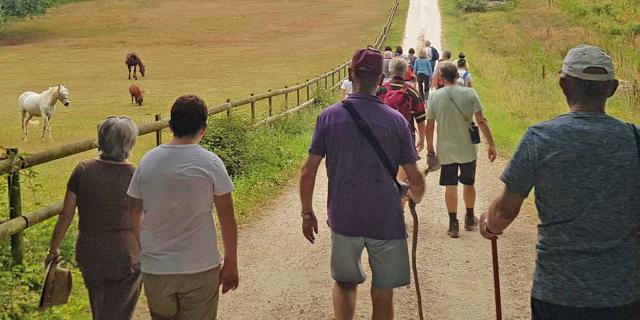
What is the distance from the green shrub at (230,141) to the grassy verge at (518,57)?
5354 millimetres

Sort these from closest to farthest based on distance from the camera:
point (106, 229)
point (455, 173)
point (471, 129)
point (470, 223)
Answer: point (106, 229), point (471, 129), point (455, 173), point (470, 223)

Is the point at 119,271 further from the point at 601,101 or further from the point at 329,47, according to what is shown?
the point at 329,47

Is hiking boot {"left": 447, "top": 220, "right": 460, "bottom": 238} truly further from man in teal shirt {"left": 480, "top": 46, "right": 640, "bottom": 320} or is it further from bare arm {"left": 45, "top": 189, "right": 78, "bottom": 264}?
man in teal shirt {"left": 480, "top": 46, "right": 640, "bottom": 320}

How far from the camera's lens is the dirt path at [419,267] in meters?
6.02

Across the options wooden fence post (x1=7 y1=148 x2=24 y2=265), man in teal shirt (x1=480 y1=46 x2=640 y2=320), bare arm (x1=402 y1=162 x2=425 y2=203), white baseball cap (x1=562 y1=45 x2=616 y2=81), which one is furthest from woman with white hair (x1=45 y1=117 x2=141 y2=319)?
white baseball cap (x1=562 y1=45 x2=616 y2=81)

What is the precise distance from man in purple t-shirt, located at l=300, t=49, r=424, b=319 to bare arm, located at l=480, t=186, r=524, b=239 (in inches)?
32.3

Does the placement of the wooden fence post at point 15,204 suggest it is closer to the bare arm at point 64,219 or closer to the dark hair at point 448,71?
the bare arm at point 64,219

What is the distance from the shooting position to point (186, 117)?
3.90 m

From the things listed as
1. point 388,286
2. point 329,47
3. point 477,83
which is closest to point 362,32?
point 329,47

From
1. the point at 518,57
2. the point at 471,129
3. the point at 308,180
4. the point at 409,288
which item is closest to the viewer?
the point at 308,180

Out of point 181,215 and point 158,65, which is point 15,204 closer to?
point 181,215

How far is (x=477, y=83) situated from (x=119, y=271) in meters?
23.3

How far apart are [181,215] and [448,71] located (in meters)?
4.55

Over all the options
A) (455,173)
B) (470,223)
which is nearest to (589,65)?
(455,173)
